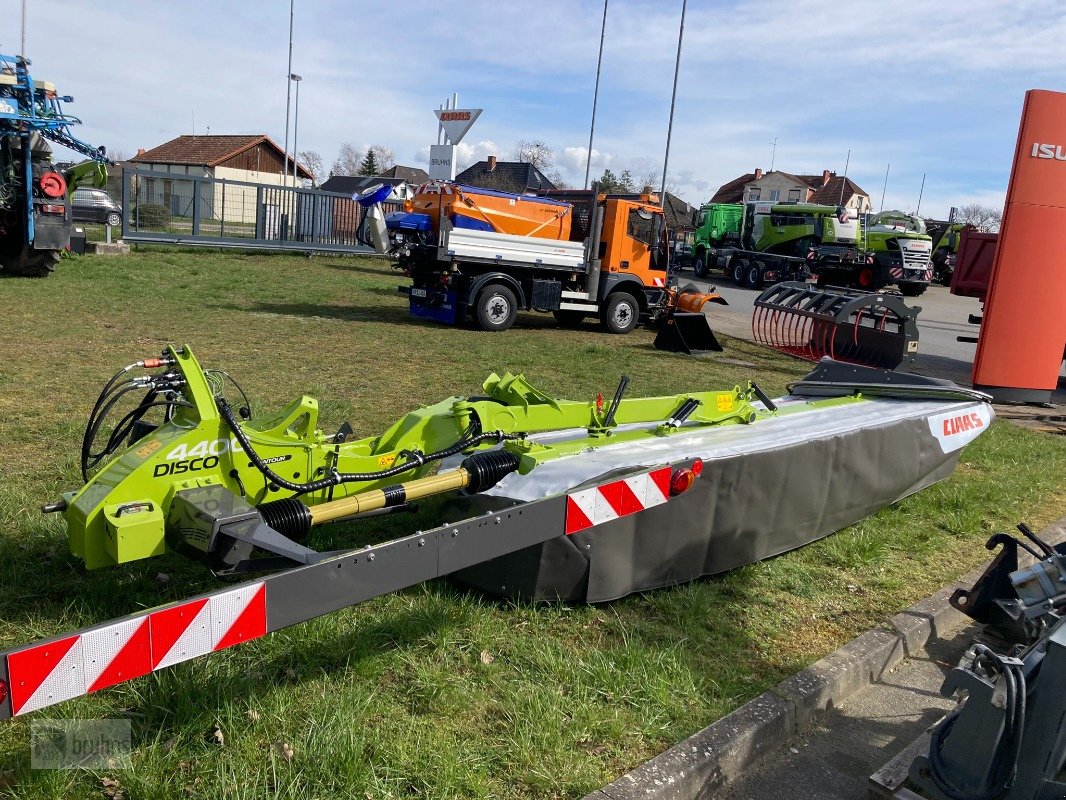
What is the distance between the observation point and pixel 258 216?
23.2 metres

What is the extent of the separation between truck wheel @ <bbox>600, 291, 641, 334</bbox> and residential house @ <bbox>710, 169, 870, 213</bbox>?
64.5m

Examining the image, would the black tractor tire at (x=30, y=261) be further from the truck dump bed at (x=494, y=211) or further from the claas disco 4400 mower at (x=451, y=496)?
the claas disco 4400 mower at (x=451, y=496)

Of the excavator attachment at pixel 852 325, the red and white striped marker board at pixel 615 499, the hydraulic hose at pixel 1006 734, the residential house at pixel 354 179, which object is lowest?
the hydraulic hose at pixel 1006 734

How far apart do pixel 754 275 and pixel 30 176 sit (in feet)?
73.6

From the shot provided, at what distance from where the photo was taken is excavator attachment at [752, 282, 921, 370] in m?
9.40

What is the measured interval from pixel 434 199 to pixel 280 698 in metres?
10.9

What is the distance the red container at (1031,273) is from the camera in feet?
30.0

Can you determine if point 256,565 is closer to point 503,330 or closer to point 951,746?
point 951,746

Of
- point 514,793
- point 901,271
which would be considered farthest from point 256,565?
point 901,271

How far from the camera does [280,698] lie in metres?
2.85

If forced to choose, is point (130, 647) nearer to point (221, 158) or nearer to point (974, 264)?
point (974, 264)

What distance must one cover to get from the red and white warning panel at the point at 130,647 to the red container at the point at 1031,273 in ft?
31.1

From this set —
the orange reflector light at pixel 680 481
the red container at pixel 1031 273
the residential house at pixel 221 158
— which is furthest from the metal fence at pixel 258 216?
the residential house at pixel 221 158

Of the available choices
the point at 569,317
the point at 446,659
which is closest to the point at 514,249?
the point at 569,317
